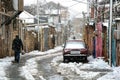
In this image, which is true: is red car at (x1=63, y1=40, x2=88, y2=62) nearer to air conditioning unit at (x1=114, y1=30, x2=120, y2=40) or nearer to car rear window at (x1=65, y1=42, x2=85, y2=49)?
car rear window at (x1=65, y1=42, x2=85, y2=49)

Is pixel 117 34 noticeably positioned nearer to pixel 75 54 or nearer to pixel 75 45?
pixel 75 54

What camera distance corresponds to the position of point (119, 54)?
22.8m

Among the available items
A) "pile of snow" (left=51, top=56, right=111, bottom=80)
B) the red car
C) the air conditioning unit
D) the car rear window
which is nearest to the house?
the car rear window

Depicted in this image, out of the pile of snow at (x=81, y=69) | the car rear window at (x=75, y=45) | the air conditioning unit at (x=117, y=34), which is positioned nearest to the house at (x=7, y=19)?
the car rear window at (x=75, y=45)

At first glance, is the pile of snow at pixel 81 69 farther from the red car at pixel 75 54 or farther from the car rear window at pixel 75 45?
the car rear window at pixel 75 45

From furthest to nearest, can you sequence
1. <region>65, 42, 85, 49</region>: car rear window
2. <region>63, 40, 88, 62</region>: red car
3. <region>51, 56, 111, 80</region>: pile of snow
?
1. <region>65, 42, 85, 49</region>: car rear window
2. <region>63, 40, 88, 62</region>: red car
3. <region>51, 56, 111, 80</region>: pile of snow

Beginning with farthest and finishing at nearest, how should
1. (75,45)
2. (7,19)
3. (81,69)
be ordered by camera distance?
(7,19), (75,45), (81,69)

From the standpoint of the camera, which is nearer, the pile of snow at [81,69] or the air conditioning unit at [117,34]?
the pile of snow at [81,69]

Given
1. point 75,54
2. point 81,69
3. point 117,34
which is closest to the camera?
point 117,34

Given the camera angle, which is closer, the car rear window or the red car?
the red car

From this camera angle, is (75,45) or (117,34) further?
(75,45)

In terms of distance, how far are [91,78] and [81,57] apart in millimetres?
10713

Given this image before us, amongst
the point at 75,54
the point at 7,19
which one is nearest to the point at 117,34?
the point at 75,54

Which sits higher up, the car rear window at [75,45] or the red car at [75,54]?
the car rear window at [75,45]
